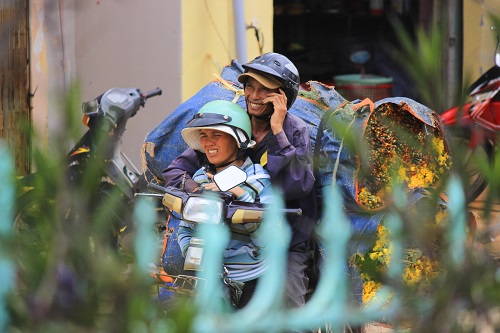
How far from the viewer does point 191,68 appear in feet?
23.0

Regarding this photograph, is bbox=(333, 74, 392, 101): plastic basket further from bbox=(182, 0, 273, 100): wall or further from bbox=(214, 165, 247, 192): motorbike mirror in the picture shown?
bbox=(214, 165, 247, 192): motorbike mirror

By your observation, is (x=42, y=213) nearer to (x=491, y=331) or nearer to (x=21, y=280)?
(x=21, y=280)

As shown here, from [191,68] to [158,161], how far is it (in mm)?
2654

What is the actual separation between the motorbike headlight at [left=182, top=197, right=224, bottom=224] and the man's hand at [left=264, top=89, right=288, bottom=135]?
383mm

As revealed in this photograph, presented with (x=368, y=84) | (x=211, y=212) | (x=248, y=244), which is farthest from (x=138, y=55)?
(x=211, y=212)

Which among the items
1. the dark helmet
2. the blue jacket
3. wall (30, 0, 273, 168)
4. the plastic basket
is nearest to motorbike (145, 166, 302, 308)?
the blue jacket

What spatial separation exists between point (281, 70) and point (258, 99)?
0.45 ft

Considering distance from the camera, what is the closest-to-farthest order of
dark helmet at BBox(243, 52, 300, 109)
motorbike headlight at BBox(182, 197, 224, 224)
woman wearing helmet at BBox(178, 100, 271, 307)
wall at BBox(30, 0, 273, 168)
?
motorbike headlight at BBox(182, 197, 224, 224) → woman wearing helmet at BBox(178, 100, 271, 307) → dark helmet at BBox(243, 52, 300, 109) → wall at BBox(30, 0, 273, 168)

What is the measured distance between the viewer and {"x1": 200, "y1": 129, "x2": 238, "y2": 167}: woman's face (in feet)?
11.5

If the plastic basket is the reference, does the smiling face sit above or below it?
above

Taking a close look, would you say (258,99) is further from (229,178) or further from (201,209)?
(201,209)

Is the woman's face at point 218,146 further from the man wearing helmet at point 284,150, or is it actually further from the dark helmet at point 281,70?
the dark helmet at point 281,70

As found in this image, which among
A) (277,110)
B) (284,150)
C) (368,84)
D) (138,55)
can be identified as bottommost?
(368,84)

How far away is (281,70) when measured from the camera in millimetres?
3652
